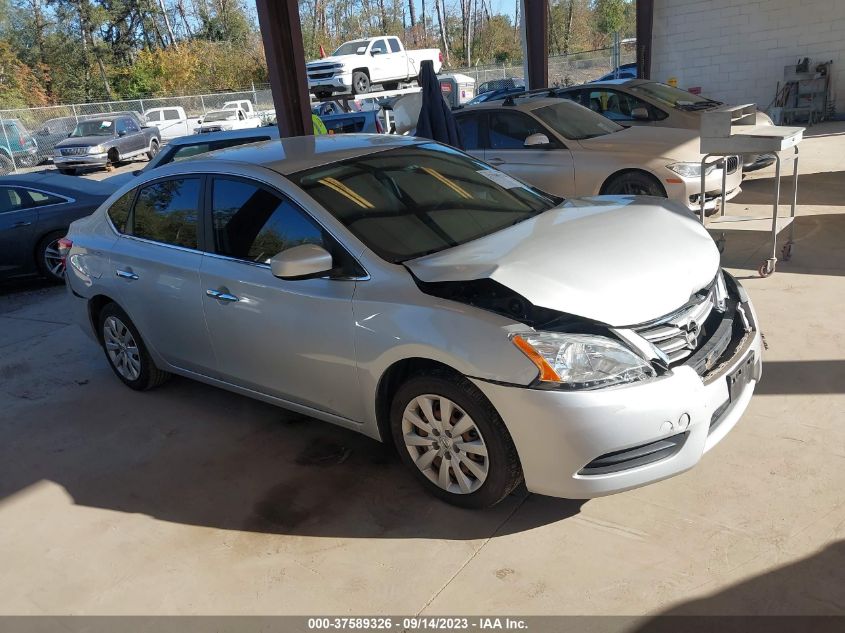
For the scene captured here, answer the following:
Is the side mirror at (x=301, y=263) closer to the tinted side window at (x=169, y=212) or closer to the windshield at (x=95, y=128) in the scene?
the tinted side window at (x=169, y=212)

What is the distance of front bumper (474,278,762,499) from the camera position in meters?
2.78

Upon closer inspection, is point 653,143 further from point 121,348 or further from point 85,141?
point 85,141

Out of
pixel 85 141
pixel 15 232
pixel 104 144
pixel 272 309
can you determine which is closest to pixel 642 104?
pixel 272 309

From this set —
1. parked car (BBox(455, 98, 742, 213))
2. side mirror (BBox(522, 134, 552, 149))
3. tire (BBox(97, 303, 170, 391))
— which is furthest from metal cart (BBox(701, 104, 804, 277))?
tire (BBox(97, 303, 170, 391))

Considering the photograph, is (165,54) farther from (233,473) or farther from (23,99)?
(233,473)

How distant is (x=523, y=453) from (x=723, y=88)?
18498 mm

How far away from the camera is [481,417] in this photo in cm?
301

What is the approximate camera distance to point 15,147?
2547 cm

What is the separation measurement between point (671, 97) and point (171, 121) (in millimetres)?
23082

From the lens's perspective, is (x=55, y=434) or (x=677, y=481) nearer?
(x=677, y=481)

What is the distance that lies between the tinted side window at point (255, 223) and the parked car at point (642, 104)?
7.11 m

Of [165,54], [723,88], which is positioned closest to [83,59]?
[165,54]

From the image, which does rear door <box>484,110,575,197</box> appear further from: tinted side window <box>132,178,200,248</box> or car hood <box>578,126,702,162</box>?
tinted side window <box>132,178,200,248</box>

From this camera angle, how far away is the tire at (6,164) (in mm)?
24597
